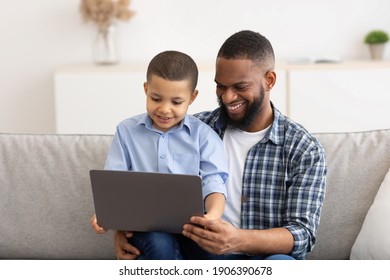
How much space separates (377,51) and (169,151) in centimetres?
257

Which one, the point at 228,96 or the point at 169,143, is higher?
the point at 228,96

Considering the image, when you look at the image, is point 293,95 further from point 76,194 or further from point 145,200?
point 145,200

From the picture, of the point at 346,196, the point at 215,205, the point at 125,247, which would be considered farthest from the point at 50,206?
the point at 346,196

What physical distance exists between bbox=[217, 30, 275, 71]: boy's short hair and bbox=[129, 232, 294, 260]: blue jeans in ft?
1.85

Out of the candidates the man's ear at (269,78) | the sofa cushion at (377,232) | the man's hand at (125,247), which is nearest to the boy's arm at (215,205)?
the man's hand at (125,247)

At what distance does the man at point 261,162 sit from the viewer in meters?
2.07

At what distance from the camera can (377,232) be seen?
219cm

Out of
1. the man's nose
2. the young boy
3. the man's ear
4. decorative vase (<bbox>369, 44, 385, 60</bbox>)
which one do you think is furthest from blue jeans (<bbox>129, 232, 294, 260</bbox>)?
decorative vase (<bbox>369, 44, 385, 60</bbox>)

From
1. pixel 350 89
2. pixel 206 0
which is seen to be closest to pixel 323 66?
pixel 350 89

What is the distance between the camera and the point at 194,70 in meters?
2.04

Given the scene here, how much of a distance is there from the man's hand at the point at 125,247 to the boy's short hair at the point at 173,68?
0.45 metres

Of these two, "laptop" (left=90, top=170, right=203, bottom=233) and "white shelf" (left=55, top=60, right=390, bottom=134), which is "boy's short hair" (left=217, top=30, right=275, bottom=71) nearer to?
"laptop" (left=90, top=170, right=203, bottom=233)

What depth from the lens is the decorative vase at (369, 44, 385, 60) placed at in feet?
14.1
